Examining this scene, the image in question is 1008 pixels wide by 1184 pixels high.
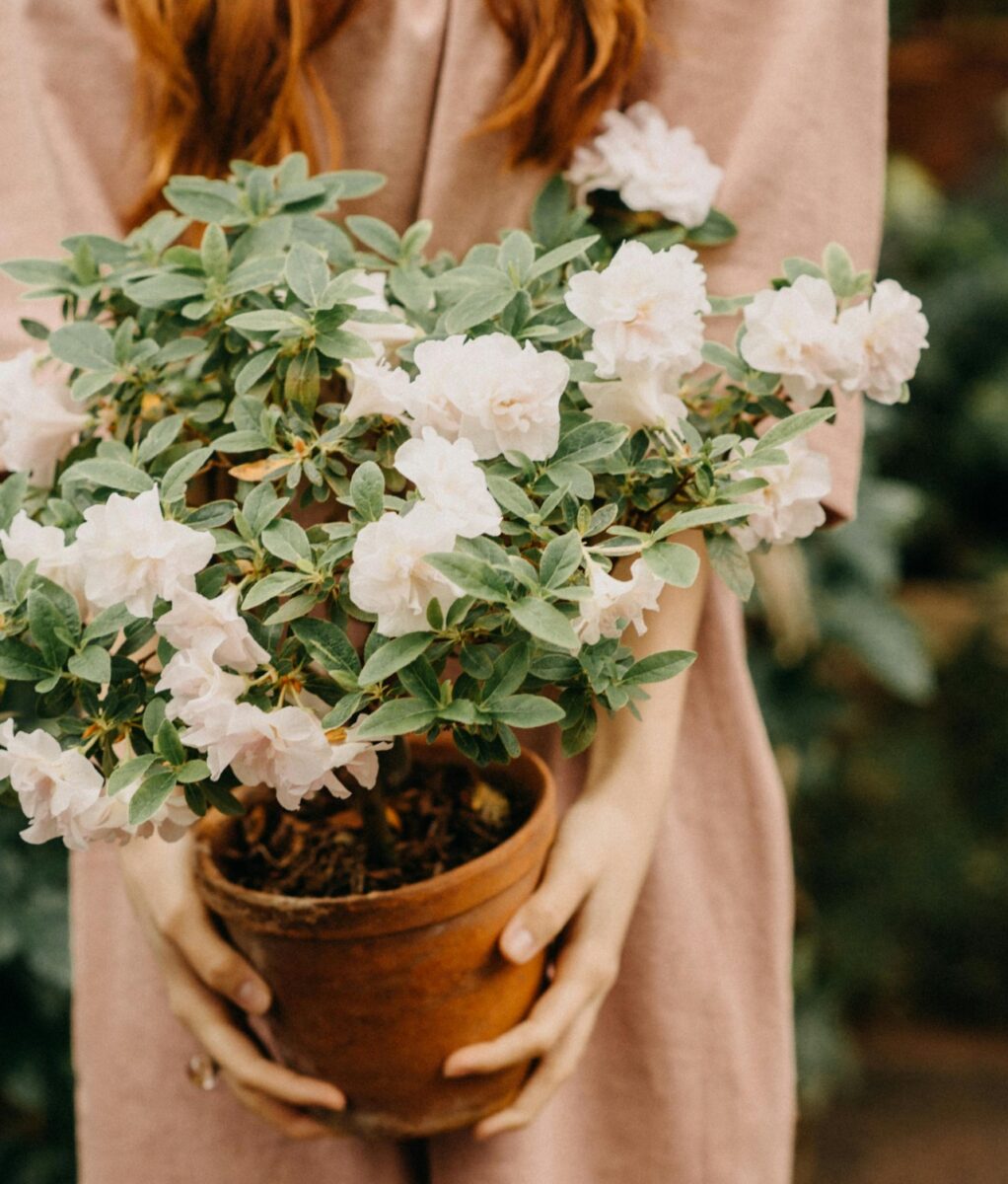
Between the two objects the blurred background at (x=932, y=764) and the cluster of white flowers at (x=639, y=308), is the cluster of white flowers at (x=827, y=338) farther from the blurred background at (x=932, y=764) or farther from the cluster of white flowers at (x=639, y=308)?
the blurred background at (x=932, y=764)

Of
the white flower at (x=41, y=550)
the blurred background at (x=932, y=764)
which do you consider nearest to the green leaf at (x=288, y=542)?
the white flower at (x=41, y=550)

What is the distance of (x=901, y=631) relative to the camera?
1858 mm

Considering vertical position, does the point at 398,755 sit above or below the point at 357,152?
below

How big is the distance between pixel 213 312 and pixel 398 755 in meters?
0.29

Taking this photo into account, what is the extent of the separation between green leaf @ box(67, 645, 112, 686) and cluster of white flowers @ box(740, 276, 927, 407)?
1.26ft

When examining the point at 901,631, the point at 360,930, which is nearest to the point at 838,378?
the point at 360,930

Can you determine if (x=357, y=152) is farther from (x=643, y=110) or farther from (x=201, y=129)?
(x=643, y=110)

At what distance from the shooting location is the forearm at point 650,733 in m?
0.89

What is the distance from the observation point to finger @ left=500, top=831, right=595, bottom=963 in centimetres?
77

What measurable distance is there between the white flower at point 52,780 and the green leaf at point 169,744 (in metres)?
0.04

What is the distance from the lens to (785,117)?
0.92m

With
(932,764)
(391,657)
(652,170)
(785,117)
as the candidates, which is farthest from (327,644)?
(932,764)

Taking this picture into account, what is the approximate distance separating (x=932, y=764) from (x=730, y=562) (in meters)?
1.88

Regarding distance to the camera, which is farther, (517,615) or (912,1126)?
(912,1126)
